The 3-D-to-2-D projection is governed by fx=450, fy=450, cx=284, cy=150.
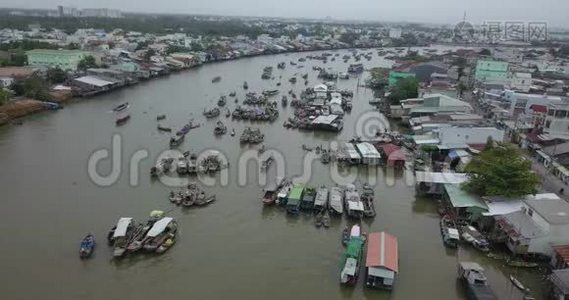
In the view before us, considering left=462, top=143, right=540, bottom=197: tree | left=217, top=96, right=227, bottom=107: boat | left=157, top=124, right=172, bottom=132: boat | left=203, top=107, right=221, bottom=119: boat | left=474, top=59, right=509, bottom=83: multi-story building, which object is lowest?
left=157, top=124, right=172, bottom=132: boat

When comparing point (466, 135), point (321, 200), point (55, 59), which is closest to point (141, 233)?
point (321, 200)

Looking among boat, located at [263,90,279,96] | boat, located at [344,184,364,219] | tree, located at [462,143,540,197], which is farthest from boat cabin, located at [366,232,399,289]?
boat, located at [263,90,279,96]

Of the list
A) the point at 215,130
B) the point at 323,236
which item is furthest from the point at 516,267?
the point at 215,130

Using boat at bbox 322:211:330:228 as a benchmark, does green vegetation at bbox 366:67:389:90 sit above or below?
above

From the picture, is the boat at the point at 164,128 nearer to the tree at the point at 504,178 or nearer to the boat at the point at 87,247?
the boat at the point at 87,247

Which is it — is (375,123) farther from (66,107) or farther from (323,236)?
(66,107)

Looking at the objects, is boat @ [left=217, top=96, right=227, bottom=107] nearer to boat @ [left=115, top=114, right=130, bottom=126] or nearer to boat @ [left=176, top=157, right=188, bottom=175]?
boat @ [left=115, top=114, right=130, bottom=126]

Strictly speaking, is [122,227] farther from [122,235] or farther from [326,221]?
[326,221]
